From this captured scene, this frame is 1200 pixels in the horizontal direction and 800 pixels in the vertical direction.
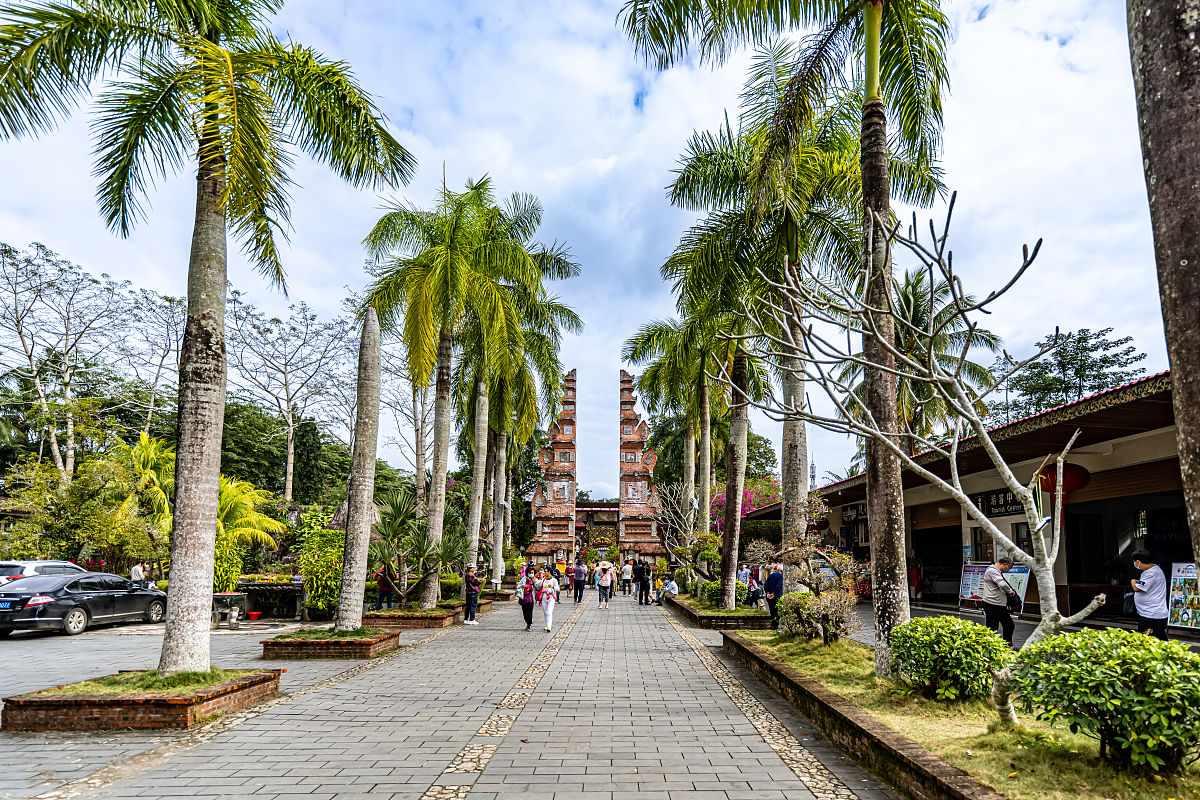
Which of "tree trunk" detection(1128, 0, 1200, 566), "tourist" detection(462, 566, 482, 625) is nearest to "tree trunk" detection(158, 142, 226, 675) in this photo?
"tree trunk" detection(1128, 0, 1200, 566)

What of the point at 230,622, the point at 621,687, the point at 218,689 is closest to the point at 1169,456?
the point at 621,687

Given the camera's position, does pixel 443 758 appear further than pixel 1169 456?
No

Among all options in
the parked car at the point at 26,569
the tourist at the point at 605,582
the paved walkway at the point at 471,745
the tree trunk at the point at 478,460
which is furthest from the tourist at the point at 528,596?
the parked car at the point at 26,569

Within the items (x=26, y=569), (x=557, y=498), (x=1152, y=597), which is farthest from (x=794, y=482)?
(x=557, y=498)

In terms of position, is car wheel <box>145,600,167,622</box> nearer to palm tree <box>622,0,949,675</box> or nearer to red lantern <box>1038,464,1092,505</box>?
palm tree <box>622,0,949,675</box>

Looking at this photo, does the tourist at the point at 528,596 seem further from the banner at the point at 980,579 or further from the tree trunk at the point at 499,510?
the tree trunk at the point at 499,510

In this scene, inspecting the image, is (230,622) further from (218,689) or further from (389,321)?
(218,689)

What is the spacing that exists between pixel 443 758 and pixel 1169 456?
1362cm

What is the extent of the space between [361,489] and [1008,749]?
401 inches

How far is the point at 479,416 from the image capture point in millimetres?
22469

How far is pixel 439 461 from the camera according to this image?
699 inches

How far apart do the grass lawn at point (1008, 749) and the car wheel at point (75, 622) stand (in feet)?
52.2

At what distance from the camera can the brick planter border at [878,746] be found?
4293 mm

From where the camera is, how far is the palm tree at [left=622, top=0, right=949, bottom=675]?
764cm
